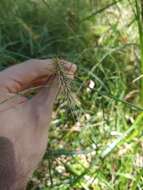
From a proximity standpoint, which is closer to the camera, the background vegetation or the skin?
the skin

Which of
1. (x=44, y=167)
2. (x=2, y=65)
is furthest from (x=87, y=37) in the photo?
(x=44, y=167)

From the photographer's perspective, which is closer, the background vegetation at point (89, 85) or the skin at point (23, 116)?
the skin at point (23, 116)

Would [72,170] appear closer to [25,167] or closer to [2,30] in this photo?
[25,167]

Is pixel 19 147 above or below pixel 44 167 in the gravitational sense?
above
